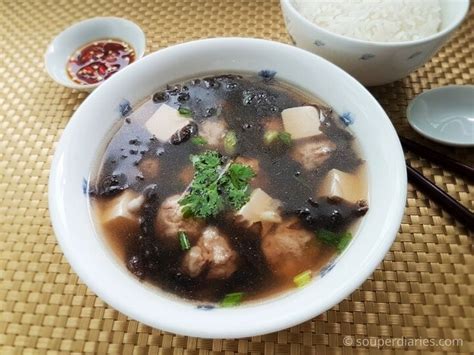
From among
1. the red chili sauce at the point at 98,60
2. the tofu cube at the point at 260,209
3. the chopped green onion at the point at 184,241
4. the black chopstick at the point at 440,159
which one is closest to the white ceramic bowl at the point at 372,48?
the black chopstick at the point at 440,159

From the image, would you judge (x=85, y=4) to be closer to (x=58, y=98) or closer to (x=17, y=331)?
(x=58, y=98)

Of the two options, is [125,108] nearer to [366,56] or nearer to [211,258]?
[211,258]

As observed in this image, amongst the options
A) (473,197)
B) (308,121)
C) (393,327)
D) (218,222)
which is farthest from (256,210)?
(473,197)

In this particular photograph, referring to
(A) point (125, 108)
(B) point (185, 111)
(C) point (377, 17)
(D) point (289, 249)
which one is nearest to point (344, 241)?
(D) point (289, 249)

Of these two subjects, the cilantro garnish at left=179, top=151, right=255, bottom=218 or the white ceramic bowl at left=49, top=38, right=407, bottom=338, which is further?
the cilantro garnish at left=179, top=151, right=255, bottom=218

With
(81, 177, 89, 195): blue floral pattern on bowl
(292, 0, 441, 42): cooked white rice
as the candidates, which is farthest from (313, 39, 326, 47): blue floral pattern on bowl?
(81, 177, 89, 195): blue floral pattern on bowl

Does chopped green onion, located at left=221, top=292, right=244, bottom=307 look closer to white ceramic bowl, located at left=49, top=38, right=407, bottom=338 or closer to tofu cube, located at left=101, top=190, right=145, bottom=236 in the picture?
white ceramic bowl, located at left=49, top=38, right=407, bottom=338
